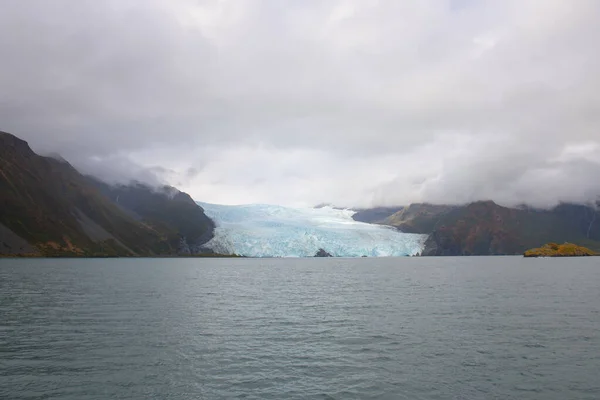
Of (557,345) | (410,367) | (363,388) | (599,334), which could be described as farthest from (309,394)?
(599,334)

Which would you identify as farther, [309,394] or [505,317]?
[505,317]

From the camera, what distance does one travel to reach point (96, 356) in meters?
26.9

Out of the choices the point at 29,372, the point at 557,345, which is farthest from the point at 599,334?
the point at 29,372

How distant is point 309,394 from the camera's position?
67.7 feet

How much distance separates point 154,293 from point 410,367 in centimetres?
4718

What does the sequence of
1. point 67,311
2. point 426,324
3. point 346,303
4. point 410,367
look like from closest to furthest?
point 410,367 → point 426,324 → point 67,311 → point 346,303

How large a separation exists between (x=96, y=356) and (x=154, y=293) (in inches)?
1515

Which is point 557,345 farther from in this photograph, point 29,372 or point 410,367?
point 29,372

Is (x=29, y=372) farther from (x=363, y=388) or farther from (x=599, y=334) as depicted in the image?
(x=599, y=334)

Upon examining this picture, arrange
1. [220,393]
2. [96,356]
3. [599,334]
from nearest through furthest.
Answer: [220,393] → [96,356] → [599,334]

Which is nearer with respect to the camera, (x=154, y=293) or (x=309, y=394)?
(x=309, y=394)

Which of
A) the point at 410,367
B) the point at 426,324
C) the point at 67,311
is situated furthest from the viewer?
→ the point at 67,311

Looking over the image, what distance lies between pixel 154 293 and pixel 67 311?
19961 millimetres

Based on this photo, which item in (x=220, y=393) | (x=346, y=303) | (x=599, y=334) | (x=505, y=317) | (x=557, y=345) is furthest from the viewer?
(x=346, y=303)
